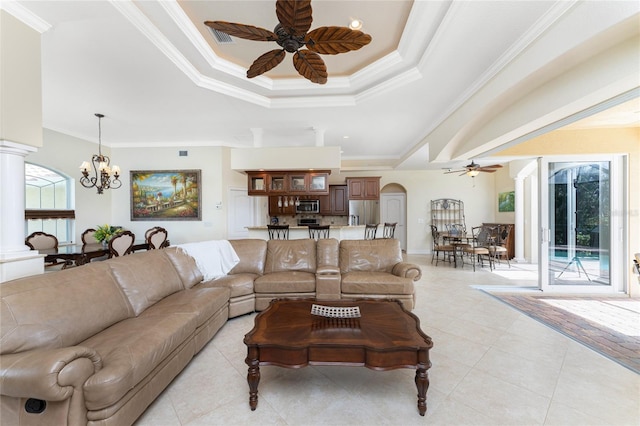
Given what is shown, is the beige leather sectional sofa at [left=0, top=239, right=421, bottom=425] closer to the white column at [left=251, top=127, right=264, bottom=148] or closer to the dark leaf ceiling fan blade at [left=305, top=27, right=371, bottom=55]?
the dark leaf ceiling fan blade at [left=305, top=27, right=371, bottom=55]

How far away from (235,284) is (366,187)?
5.39 metres

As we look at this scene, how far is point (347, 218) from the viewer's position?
846 cm

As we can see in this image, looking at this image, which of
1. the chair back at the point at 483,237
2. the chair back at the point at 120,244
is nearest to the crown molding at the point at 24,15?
the chair back at the point at 120,244

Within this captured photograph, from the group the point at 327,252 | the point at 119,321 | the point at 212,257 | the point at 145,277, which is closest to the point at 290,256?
the point at 327,252

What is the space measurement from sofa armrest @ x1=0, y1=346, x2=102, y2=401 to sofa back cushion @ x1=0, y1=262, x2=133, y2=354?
0.21m

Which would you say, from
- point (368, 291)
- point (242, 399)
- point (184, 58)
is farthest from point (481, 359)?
point (184, 58)

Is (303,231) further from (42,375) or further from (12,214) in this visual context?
(42,375)

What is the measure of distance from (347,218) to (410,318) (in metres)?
6.36

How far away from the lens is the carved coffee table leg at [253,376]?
5.60ft

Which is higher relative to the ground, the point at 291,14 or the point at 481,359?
the point at 291,14

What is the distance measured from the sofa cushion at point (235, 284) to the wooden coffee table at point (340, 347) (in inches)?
50.9

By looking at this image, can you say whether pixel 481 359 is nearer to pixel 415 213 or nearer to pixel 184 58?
pixel 184 58

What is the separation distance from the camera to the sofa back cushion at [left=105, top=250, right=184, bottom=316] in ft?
7.44

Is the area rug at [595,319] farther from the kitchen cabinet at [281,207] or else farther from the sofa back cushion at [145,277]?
the kitchen cabinet at [281,207]
